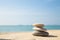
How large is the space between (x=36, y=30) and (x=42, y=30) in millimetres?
703

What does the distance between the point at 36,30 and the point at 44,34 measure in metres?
0.95

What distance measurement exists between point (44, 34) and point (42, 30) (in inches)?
18.3

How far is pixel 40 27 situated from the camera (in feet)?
49.6

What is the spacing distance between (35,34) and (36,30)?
0.44 m

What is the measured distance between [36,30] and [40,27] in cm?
52

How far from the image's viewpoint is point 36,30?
49.6ft

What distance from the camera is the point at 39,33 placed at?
1485 centimetres

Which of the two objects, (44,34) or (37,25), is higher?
(37,25)

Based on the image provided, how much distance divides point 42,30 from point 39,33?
0.45 metres

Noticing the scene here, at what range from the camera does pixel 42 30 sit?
14750 mm

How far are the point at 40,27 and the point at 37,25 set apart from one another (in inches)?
15.7

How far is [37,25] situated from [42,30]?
75 cm
